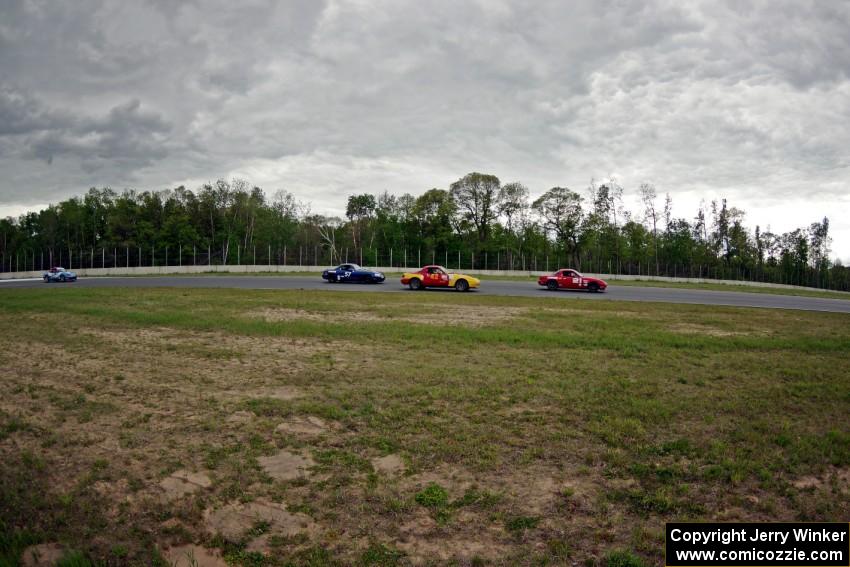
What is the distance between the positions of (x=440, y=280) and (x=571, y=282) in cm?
771

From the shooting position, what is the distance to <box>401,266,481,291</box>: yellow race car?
2445cm

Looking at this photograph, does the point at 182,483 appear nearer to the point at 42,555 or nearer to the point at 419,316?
the point at 42,555

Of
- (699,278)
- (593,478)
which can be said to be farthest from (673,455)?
(699,278)

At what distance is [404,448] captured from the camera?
4.73 m

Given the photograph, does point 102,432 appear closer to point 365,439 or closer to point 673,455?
point 365,439

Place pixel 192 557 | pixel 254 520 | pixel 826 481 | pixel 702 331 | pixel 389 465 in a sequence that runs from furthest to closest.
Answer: pixel 702 331 → pixel 389 465 → pixel 826 481 → pixel 254 520 → pixel 192 557

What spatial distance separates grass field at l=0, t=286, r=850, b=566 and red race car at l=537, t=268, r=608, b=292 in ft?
52.7

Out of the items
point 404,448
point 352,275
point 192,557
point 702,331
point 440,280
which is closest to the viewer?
point 192,557

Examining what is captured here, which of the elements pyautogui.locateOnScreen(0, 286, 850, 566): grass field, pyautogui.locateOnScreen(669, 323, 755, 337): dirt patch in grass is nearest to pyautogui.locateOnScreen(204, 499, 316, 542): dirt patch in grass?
pyautogui.locateOnScreen(0, 286, 850, 566): grass field

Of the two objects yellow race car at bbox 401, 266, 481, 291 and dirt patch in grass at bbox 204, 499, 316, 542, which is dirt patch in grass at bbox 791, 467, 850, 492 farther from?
yellow race car at bbox 401, 266, 481, 291

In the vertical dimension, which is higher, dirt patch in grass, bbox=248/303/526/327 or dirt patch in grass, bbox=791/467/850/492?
dirt patch in grass, bbox=248/303/526/327

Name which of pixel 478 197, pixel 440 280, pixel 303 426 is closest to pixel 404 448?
pixel 303 426

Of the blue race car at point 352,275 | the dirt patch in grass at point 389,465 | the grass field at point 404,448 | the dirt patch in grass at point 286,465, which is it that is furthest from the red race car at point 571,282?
the dirt patch in grass at point 286,465

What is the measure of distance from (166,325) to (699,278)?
5594cm
